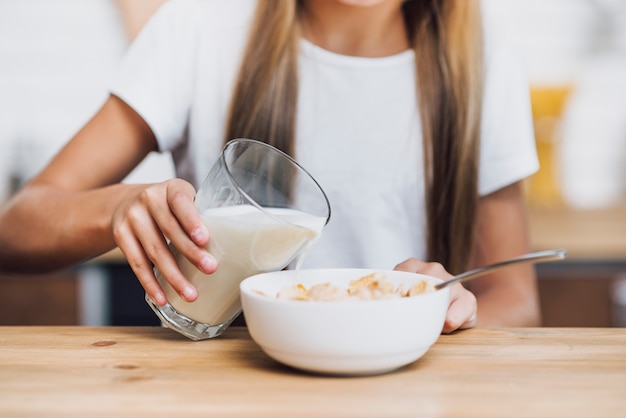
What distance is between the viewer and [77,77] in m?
2.84

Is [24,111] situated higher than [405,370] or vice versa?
[24,111]

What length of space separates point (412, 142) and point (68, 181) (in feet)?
2.08

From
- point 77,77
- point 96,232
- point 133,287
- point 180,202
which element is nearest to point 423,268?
point 180,202

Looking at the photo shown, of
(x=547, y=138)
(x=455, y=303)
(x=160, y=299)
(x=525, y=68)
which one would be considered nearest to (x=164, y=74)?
(x=160, y=299)

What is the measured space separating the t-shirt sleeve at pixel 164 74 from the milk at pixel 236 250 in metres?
0.53

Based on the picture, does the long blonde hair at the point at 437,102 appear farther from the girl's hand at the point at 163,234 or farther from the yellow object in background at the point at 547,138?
the yellow object in background at the point at 547,138

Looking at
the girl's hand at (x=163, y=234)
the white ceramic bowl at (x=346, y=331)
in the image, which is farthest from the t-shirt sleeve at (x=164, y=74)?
the white ceramic bowl at (x=346, y=331)

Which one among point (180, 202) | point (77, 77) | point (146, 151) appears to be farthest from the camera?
point (77, 77)

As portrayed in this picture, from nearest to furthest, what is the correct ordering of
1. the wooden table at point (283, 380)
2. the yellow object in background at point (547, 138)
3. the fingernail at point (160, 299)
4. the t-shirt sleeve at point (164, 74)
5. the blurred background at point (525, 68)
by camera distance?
the wooden table at point (283, 380)
the fingernail at point (160, 299)
the t-shirt sleeve at point (164, 74)
the yellow object in background at point (547, 138)
the blurred background at point (525, 68)

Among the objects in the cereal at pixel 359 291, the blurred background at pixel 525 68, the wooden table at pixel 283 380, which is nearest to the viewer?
the wooden table at pixel 283 380

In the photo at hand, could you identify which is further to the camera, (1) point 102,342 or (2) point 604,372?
(1) point 102,342

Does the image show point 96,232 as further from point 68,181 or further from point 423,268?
point 423,268

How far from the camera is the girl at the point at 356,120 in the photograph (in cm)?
134

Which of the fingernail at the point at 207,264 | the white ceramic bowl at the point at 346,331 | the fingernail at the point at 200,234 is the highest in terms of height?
the fingernail at the point at 200,234
